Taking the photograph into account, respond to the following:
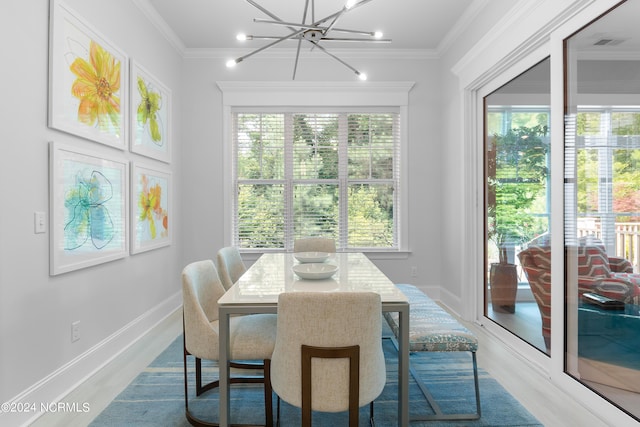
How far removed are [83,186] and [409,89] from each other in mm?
3417

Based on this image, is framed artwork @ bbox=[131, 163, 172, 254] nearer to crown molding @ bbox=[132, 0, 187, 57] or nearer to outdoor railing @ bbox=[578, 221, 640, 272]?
crown molding @ bbox=[132, 0, 187, 57]

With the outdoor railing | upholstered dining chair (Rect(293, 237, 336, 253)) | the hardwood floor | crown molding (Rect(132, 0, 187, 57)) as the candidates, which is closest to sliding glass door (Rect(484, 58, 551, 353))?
the hardwood floor

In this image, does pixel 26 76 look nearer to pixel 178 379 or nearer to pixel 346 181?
pixel 178 379

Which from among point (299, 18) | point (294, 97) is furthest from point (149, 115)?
point (299, 18)

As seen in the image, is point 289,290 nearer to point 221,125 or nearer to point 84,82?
point 84,82

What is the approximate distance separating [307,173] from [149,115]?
1.76 m

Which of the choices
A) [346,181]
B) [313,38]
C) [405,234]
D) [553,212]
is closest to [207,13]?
[313,38]

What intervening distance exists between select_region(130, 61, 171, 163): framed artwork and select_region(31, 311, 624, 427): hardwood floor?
1628 millimetres

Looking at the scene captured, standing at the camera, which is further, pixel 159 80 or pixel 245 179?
pixel 245 179

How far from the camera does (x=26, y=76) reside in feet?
6.06

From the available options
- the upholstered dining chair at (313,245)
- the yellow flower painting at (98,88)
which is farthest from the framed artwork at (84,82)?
the upholstered dining chair at (313,245)

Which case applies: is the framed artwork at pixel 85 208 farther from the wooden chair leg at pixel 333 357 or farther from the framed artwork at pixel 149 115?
the wooden chair leg at pixel 333 357

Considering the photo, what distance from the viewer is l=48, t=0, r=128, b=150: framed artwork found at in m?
2.04

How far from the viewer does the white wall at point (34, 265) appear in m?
1.73
